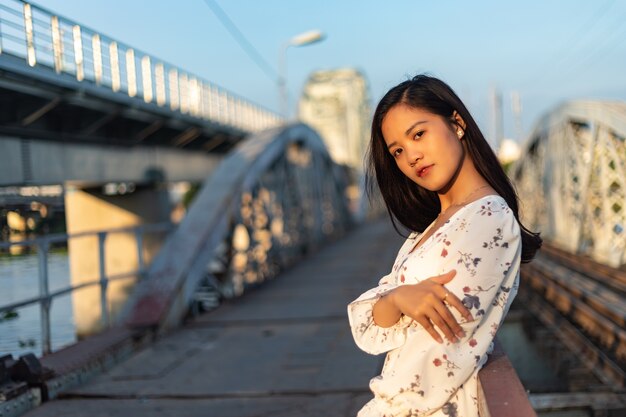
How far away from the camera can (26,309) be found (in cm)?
543

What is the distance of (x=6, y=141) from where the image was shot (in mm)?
10805

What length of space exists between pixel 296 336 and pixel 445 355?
512 cm

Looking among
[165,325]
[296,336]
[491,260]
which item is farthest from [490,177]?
[165,325]

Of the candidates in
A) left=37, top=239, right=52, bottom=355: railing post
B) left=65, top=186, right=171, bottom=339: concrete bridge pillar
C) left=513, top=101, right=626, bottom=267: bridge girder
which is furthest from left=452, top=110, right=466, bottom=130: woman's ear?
left=65, top=186, right=171, bottom=339: concrete bridge pillar

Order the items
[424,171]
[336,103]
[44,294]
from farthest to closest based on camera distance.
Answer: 1. [336,103]
2. [44,294]
3. [424,171]

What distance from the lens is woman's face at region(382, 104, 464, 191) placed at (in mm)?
2012

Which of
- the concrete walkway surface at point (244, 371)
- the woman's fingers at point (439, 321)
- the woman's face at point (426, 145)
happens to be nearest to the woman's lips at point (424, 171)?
the woman's face at point (426, 145)

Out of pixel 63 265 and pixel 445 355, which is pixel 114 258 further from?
pixel 445 355

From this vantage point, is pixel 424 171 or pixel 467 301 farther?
pixel 424 171

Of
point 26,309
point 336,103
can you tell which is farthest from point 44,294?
point 336,103

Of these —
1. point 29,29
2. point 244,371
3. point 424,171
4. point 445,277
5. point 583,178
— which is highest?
point 29,29

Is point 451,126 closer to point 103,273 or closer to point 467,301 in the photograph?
point 467,301

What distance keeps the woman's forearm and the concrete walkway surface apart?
8.18 feet

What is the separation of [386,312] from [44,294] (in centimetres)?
425
